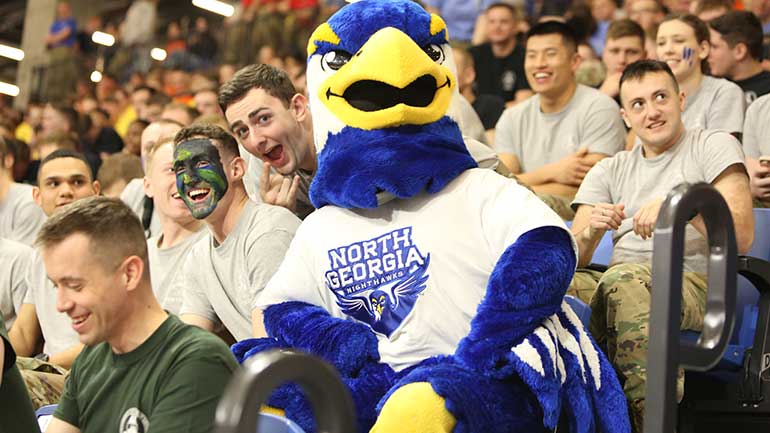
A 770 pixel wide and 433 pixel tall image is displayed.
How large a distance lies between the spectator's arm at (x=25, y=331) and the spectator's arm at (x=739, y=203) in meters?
2.42

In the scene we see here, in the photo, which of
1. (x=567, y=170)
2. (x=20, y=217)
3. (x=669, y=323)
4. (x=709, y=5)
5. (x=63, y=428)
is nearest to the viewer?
(x=669, y=323)

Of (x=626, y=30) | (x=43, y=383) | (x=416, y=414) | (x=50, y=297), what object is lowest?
(x=43, y=383)

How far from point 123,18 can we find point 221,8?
1.18 metres

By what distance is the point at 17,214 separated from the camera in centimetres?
517

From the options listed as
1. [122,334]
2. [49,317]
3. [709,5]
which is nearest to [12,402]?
[122,334]

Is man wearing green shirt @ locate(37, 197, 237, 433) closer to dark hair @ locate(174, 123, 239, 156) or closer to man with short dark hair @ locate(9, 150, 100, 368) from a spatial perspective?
dark hair @ locate(174, 123, 239, 156)

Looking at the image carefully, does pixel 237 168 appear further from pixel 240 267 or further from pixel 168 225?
pixel 168 225

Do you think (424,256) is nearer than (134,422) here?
No

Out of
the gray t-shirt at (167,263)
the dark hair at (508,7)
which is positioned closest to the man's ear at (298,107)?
the gray t-shirt at (167,263)

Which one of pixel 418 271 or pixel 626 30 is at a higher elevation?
pixel 626 30

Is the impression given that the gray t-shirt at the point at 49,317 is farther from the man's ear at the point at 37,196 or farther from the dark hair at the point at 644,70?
the dark hair at the point at 644,70

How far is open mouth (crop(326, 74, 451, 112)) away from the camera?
2717 mm

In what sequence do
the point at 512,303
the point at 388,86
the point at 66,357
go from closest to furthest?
the point at 512,303 < the point at 388,86 < the point at 66,357

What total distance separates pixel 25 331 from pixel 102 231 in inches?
85.5
